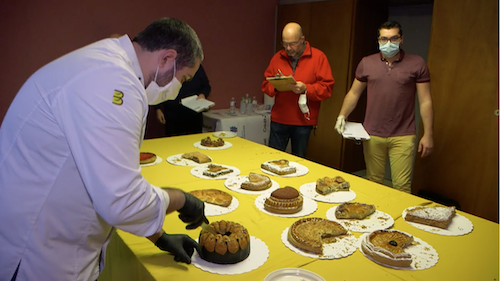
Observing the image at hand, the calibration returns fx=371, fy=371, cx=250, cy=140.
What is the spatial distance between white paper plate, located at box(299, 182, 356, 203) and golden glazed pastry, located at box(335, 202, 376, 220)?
0.48ft

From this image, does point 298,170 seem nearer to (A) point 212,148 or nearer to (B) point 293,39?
(A) point 212,148

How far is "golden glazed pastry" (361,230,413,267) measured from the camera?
1259 mm

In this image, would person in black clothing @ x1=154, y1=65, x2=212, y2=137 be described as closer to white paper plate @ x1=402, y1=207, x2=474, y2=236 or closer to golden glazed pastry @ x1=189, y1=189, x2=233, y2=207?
golden glazed pastry @ x1=189, y1=189, x2=233, y2=207

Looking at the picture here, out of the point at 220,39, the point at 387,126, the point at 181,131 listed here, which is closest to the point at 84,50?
the point at 387,126

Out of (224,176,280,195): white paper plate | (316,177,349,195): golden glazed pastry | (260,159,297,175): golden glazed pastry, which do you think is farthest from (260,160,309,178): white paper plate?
(316,177,349,195): golden glazed pastry

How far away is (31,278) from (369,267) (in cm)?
106

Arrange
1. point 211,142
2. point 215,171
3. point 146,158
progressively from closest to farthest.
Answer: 1. point 215,171
2. point 146,158
3. point 211,142

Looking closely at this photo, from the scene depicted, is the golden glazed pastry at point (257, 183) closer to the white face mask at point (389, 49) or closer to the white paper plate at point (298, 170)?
the white paper plate at point (298, 170)

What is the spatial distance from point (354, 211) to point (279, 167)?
0.69 m

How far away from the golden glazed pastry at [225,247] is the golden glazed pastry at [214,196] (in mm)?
405

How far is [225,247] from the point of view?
49.5 inches

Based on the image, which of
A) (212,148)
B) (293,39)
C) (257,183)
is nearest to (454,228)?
(257,183)

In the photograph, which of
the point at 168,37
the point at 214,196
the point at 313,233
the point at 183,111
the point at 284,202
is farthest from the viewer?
the point at 183,111

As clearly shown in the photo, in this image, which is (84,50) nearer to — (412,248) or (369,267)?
(369,267)
